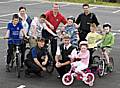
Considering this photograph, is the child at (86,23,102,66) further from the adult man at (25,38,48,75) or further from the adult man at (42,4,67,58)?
the adult man at (25,38,48,75)

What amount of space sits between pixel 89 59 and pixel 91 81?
2.67ft

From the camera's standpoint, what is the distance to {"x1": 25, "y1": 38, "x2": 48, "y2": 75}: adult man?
10.9m

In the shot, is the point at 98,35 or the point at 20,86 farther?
the point at 98,35

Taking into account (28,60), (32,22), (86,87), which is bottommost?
(86,87)

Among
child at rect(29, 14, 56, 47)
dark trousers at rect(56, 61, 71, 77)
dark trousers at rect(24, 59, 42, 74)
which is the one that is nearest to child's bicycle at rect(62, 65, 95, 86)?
dark trousers at rect(56, 61, 71, 77)

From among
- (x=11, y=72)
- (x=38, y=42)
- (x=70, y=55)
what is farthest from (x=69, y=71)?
(x=11, y=72)

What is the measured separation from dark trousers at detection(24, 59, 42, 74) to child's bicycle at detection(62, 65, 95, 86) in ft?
2.82

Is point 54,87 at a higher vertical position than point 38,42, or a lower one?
lower

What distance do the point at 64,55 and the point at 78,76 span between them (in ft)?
2.42

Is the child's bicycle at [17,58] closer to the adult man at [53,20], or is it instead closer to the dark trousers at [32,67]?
the dark trousers at [32,67]

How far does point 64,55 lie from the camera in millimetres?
10859

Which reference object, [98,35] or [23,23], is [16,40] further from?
[98,35]

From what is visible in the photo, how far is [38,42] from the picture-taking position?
36.1 ft

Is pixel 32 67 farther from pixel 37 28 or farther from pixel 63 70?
pixel 37 28
